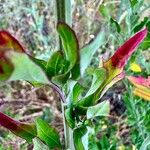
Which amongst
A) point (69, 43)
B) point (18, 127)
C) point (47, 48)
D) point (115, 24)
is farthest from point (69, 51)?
point (47, 48)

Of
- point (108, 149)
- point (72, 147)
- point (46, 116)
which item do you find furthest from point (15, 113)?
point (72, 147)

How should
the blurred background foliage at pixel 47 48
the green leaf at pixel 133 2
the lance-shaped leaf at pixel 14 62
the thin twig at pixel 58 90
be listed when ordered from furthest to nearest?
the blurred background foliage at pixel 47 48 < the green leaf at pixel 133 2 < the thin twig at pixel 58 90 < the lance-shaped leaf at pixel 14 62

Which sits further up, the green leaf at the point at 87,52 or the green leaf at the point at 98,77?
the green leaf at the point at 87,52

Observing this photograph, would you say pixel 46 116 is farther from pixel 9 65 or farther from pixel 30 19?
pixel 9 65

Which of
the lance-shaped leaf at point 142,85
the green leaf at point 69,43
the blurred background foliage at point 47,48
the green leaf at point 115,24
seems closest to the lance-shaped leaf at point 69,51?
the green leaf at point 69,43

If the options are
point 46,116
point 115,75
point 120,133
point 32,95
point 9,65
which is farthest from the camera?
point 32,95

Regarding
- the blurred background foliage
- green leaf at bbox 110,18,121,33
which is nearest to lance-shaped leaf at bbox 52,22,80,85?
green leaf at bbox 110,18,121,33

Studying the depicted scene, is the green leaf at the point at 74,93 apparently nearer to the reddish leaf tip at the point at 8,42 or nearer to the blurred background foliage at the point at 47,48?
the reddish leaf tip at the point at 8,42

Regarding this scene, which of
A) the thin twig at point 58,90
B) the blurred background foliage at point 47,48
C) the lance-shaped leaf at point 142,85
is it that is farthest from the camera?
the blurred background foliage at point 47,48
